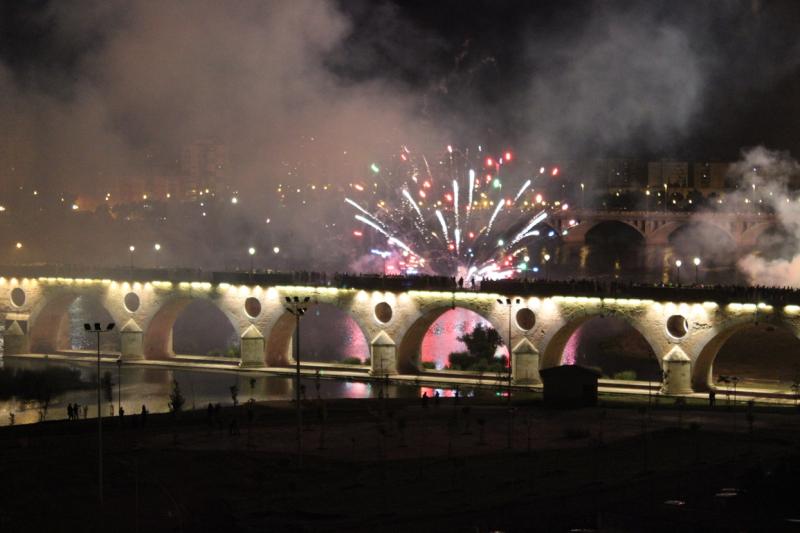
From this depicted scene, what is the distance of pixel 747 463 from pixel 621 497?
405 centimetres

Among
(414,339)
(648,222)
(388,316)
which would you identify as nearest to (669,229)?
Answer: (648,222)

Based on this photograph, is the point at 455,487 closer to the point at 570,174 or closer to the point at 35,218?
the point at 35,218

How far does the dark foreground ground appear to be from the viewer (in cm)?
2000

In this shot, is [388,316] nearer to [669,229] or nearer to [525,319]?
[525,319]

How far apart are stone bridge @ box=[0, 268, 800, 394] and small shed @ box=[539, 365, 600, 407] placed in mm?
5685

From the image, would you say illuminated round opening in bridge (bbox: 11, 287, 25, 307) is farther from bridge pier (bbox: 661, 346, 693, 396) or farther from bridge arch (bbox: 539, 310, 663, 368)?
bridge pier (bbox: 661, 346, 693, 396)

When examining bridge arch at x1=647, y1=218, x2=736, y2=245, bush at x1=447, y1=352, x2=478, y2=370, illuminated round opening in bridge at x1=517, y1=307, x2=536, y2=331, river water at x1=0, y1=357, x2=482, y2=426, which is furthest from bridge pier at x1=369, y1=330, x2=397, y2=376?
bridge arch at x1=647, y1=218, x2=736, y2=245

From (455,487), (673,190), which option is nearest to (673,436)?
(455,487)

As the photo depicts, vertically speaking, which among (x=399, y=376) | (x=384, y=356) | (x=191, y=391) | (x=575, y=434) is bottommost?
(x=575, y=434)

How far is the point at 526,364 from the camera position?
41.0 m

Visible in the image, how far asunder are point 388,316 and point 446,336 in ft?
56.7

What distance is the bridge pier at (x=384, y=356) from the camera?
145ft

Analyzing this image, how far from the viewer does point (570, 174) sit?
418 feet

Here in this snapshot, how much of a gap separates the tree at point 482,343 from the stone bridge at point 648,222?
38.5 m
